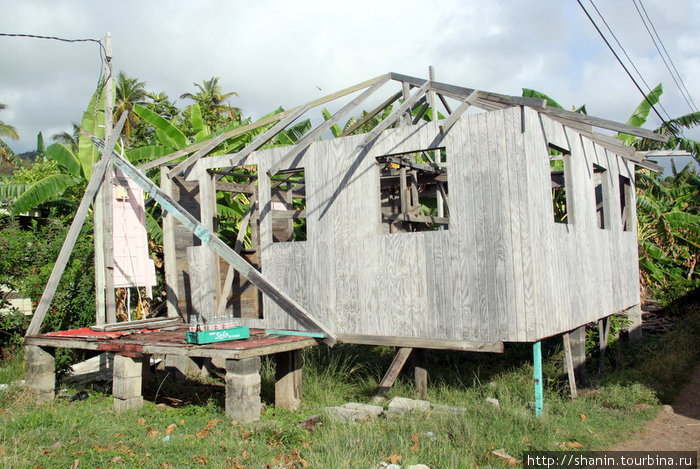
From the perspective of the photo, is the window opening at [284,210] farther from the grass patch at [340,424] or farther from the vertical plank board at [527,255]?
the vertical plank board at [527,255]

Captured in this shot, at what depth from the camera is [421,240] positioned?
8531 millimetres

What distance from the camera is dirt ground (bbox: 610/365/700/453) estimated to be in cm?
745

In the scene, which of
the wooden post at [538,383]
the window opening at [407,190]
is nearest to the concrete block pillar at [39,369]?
the window opening at [407,190]

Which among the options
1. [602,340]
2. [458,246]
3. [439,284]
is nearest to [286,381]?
[439,284]

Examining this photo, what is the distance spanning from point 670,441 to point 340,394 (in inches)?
177

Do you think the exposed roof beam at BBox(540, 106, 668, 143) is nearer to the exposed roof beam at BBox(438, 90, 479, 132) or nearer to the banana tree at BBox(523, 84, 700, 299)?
the exposed roof beam at BBox(438, 90, 479, 132)

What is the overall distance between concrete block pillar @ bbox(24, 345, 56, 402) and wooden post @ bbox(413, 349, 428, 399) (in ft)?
18.0

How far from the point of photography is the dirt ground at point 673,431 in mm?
7445

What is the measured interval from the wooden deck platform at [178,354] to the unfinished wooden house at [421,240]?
25 centimetres

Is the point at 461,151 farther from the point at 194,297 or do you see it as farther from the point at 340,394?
the point at 194,297

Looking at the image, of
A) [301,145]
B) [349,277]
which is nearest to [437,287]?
[349,277]

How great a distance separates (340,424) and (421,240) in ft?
8.63

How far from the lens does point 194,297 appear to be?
10477 millimetres

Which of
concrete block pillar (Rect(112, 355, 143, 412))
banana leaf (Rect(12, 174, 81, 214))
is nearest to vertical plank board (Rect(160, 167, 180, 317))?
concrete block pillar (Rect(112, 355, 143, 412))
